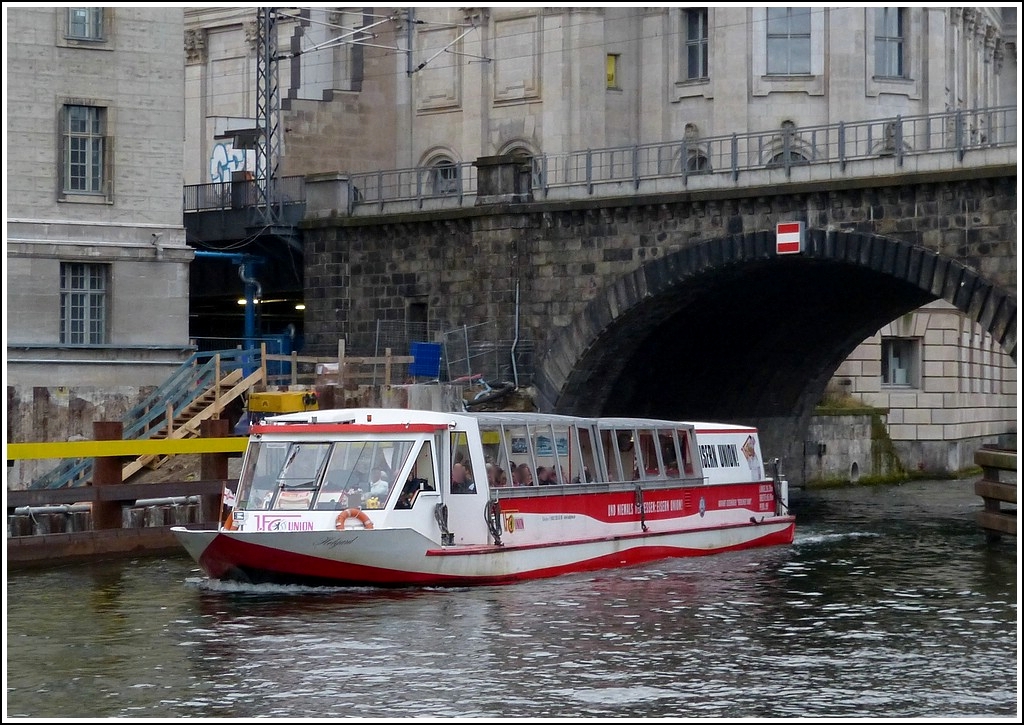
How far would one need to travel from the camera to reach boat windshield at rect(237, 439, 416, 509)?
96.1 feet

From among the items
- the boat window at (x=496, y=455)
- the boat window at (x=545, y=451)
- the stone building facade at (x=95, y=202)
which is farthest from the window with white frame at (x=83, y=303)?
the boat window at (x=496, y=455)

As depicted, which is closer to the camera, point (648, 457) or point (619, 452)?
point (619, 452)

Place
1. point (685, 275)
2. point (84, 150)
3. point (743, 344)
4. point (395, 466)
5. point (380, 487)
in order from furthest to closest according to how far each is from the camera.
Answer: point (743, 344)
point (84, 150)
point (685, 275)
point (395, 466)
point (380, 487)

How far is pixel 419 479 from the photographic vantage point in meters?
29.7

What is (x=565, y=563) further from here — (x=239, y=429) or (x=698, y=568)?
(x=239, y=429)

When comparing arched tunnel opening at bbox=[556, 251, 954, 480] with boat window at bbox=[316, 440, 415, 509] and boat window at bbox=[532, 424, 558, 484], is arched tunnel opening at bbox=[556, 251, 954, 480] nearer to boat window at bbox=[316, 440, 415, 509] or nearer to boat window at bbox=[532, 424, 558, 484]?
boat window at bbox=[532, 424, 558, 484]

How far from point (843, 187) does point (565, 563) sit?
480 inches

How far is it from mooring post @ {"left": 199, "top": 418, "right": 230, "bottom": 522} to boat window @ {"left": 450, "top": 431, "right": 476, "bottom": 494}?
7.13 meters

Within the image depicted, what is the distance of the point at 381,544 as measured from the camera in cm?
2897

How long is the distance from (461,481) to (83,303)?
18.3 meters

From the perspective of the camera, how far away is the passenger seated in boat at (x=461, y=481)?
30.3m

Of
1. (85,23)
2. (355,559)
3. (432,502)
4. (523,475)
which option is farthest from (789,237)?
(85,23)

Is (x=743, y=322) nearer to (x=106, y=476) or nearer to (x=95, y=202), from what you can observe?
(x=95, y=202)

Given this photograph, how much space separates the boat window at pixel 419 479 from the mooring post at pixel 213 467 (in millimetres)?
7417
